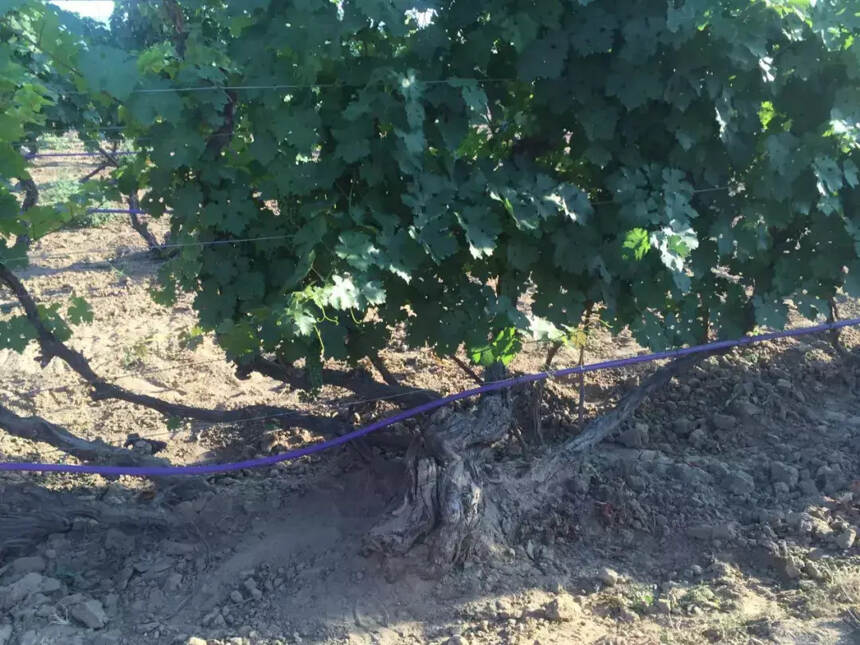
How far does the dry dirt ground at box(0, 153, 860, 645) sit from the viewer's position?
3.41 m

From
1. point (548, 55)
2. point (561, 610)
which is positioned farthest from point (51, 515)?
point (548, 55)

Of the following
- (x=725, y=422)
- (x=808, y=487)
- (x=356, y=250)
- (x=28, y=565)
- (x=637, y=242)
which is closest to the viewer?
(x=356, y=250)

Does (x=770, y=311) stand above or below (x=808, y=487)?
above

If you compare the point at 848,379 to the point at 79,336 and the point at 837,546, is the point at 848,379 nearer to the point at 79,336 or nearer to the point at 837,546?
the point at 837,546

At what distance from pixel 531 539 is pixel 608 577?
390mm

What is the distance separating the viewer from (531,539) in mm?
3865

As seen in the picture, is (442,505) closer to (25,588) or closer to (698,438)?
(25,588)

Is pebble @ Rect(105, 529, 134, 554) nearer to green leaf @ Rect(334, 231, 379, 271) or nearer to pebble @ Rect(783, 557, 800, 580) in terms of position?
green leaf @ Rect(334, 231, 379, 271)

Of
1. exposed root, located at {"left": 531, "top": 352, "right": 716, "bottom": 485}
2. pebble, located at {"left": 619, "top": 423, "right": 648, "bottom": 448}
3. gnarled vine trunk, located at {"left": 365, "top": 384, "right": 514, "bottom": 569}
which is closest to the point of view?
gnarled vine trunk, located at {"left": 365, "top": 384, "right": 514, "bottom": 569}

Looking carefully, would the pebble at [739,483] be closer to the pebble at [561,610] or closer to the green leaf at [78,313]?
the pebble at [561,610]

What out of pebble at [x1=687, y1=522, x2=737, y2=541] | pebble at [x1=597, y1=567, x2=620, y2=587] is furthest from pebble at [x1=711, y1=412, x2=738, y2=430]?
pebble at [x1=597, y1=567, x2=620, y2=587]

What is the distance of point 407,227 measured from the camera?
3.44 metres

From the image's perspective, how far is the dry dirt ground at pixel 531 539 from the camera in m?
3.41

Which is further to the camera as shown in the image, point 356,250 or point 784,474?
point 784,474
